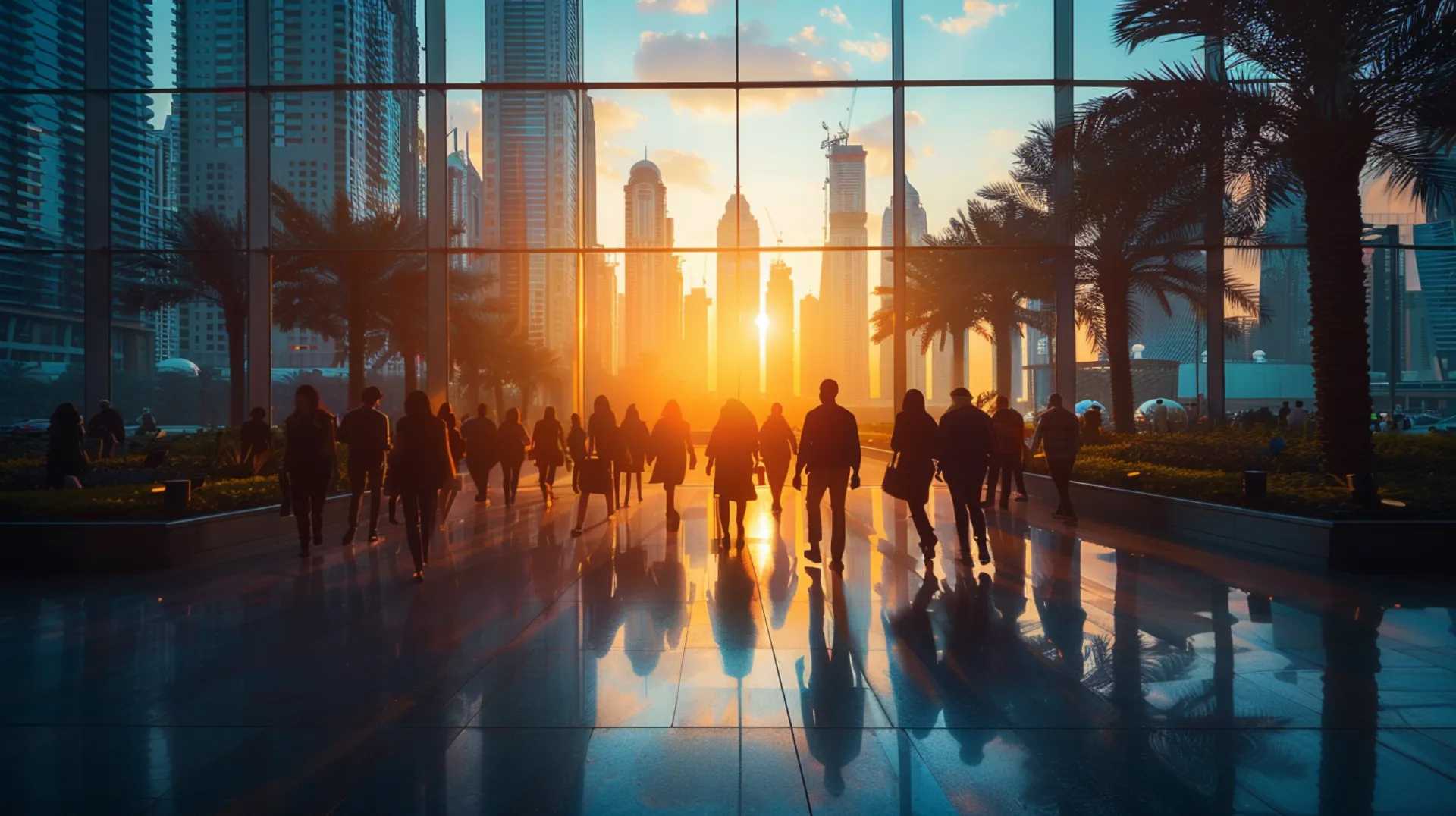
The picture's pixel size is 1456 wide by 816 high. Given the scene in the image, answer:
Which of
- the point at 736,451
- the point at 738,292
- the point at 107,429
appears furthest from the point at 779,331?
the point at 107,429

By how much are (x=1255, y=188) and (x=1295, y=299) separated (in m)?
8.74

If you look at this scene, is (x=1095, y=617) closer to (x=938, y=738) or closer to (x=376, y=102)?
(x=938, y=738)

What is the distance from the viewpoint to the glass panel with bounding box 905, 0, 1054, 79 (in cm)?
1888

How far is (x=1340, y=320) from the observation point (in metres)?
11.5

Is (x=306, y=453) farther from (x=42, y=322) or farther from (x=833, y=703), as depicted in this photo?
(x=42, y=322)

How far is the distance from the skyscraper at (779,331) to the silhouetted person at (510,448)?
6763mm

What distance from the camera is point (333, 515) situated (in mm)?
12758

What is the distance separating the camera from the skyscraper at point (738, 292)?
1981 centimetres

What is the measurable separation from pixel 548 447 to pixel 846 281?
26.9 feet

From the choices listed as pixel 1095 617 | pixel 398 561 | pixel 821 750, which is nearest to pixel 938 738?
pixel 821 750

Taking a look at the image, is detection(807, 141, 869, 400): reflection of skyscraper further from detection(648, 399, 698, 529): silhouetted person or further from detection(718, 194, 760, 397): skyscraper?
detection(648, 399, 698, 529): silhouetted person

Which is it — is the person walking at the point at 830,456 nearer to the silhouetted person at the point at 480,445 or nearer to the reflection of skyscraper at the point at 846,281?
the silhouetted person at the point at 480,445

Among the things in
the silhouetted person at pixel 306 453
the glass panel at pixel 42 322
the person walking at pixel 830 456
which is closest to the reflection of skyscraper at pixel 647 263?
the glass panel at pixel 42 322

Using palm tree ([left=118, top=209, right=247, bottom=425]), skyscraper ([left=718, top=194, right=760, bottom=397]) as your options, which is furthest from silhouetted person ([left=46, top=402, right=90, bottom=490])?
skyscraper ([left=718, top=194, right=760, bottom=397])
